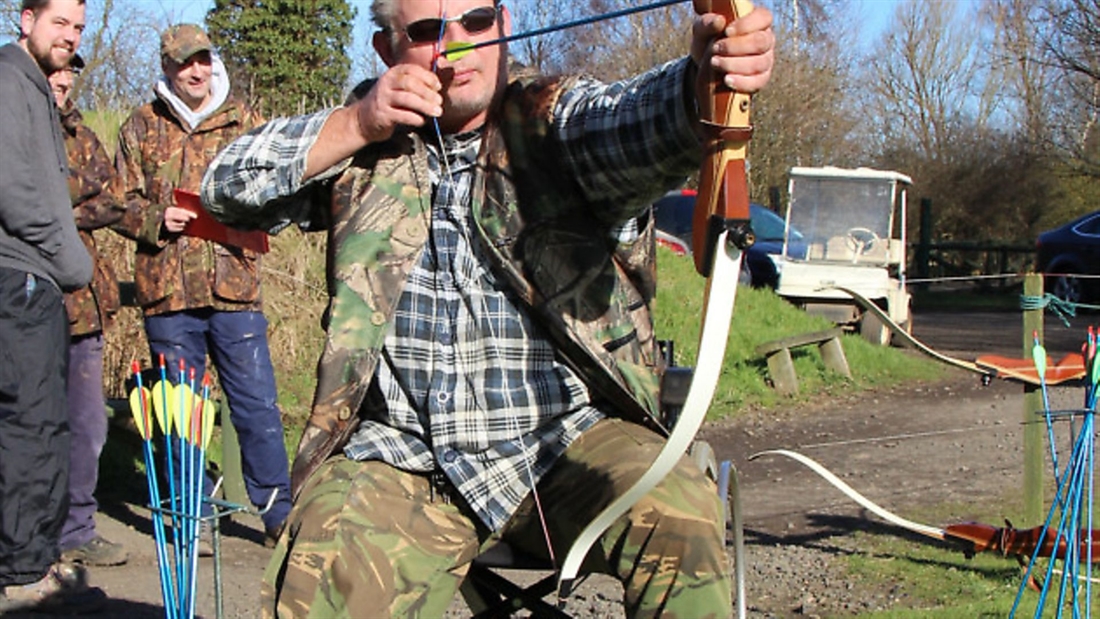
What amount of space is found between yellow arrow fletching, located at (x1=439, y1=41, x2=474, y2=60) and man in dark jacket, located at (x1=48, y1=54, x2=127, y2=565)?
263cm

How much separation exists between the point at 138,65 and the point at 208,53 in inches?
458

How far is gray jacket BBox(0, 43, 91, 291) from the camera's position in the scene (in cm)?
415

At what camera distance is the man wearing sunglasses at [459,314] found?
2.63m

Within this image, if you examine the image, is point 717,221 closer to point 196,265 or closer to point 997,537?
point 997,537

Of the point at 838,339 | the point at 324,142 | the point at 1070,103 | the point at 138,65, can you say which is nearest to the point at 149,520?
the point at 324,142

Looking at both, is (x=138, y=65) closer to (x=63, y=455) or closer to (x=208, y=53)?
(x=208, y=53)

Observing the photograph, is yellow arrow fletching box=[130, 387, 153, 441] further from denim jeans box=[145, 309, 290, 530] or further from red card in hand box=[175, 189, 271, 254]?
denim jeans box=[145, 309, 290, 530]

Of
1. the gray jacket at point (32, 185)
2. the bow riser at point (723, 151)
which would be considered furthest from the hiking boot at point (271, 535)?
the bow riser at point (723, 151)

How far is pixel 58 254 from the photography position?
168 inches

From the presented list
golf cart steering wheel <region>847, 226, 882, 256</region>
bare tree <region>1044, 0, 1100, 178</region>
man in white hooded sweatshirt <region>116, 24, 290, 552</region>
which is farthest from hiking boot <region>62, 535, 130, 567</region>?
bare tree <region>1044, 0, 1100, 178</region>

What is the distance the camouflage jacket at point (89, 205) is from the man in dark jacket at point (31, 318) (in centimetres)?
60

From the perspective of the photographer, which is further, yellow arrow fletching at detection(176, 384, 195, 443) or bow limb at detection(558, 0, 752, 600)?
yellow arrow fletching at detection(176, 384, 195, 443)

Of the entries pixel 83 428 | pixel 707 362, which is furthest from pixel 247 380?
pixel 707 362

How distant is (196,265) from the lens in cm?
526
